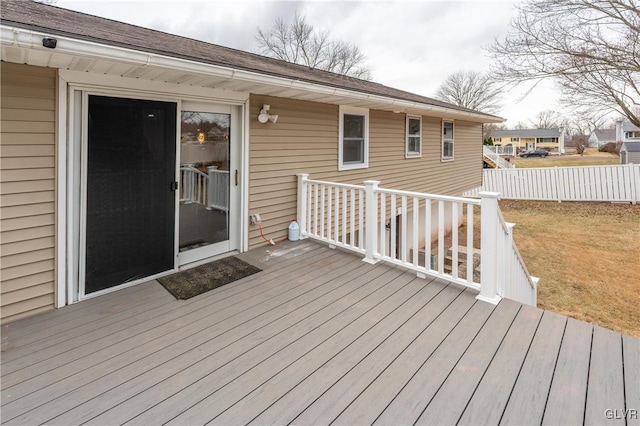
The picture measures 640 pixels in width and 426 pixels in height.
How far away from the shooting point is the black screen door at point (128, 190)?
3166 mm

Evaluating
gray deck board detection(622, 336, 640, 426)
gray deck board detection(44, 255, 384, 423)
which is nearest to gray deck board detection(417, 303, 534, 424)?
gray deck board detection(622, 336, 640, 426)

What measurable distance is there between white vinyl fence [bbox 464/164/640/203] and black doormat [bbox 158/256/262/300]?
9.48m

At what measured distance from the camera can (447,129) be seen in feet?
31.9

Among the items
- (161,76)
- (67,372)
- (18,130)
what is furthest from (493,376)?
(18,130)

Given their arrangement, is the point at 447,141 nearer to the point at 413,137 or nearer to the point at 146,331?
the point at 413,137

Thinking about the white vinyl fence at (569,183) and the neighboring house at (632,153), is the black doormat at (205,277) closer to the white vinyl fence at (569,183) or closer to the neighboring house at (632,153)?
the white vinyl fence at (569,183)

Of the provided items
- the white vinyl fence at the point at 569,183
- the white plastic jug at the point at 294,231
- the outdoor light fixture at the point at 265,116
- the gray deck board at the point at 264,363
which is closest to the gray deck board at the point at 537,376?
the gray deck board at the point at 264,363

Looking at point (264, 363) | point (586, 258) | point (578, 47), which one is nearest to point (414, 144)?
point (586, 258)

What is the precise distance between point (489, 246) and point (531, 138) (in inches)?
2428

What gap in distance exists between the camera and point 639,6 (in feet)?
34.1

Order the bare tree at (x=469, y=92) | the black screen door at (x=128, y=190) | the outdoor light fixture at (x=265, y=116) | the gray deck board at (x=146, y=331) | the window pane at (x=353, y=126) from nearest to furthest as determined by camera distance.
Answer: the gray deck board at (x=146, y=331)
the black screen door at (x=128, y=190)
the outdoor light fixture at (x=265, y=116)
the window pane at (x=353, y=126)
the bare tree at (x=469, y=92)

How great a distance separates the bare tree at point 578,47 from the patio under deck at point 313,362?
1258 centimetres

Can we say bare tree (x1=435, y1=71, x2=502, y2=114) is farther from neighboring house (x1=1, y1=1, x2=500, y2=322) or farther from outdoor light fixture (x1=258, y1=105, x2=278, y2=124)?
outdoor light fixture (x1=258, y1=105, x2=278, y2=124)

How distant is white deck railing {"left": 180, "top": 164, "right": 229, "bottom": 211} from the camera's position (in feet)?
12.8
